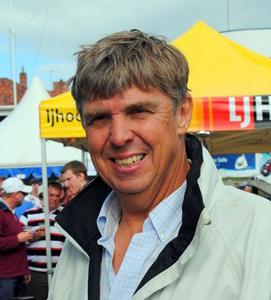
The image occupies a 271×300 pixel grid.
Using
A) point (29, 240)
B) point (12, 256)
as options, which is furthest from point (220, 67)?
point (12, 256)

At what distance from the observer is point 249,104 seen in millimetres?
4504

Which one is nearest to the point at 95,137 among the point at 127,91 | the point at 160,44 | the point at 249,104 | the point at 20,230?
the point at 127,91

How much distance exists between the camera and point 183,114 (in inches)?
60.9

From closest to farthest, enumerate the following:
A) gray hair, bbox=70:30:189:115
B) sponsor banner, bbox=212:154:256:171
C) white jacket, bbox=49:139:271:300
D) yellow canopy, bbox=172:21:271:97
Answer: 1. white jacket, bbox=49:139:271:300
2. gray hair, bbox=70:30:189:115
3. yellow canopy, bbox=172:21:271:97
4. sponsor banner, bbox=212:154:256:171

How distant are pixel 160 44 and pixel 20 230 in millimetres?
4019

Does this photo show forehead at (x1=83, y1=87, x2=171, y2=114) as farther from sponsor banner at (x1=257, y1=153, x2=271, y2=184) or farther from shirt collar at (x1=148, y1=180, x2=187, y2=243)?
sponsor banner at (x1=257, y1=153, x2=271, y2=184)

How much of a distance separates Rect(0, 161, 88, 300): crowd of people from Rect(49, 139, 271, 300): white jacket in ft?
11.9

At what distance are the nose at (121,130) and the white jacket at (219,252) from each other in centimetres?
21

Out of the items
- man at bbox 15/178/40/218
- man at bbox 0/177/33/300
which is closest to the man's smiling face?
man at bbox 0/177/33/300

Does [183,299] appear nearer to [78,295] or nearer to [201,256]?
[201,256]

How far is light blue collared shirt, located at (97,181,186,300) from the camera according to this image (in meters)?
1.45

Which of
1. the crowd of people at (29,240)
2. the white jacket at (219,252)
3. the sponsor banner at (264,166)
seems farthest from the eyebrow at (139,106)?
the sponsor banner at (264,166)

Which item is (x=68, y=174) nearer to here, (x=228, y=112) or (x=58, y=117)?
(x=58, y=117)

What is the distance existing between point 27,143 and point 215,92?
23.3 feet
